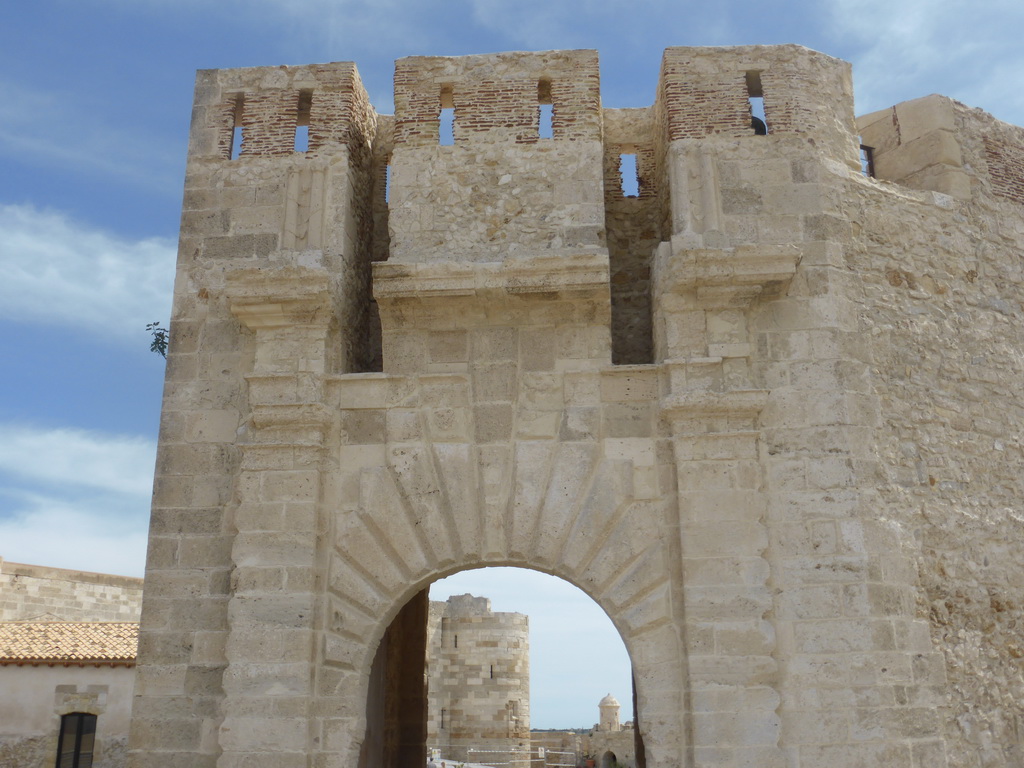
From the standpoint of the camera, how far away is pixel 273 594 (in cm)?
564

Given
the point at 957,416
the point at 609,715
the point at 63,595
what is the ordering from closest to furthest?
the point at 957,416 → the point at 63,595 → the point at 609,715

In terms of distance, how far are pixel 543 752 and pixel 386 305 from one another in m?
14.2

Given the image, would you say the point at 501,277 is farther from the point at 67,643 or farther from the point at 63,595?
the point at 63,595

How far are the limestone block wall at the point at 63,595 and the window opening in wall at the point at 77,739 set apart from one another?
12.6ft

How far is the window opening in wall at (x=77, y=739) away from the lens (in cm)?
1263

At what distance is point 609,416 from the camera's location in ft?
19.4

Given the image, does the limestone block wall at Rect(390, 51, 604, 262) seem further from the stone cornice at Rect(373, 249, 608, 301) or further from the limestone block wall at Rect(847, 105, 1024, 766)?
the limestone block wall at Rect(847, 105, 1024, 766)

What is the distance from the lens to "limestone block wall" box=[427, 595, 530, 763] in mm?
17609

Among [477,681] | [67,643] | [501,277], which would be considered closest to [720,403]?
[501,277]

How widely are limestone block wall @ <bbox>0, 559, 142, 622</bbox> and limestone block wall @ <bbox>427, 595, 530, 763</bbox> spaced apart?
572 cm

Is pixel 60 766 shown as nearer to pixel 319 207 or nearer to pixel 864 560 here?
pixel 319 207

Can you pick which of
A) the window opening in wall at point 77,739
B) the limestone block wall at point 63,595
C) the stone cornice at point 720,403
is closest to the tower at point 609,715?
the limestone block wall at point 63,595

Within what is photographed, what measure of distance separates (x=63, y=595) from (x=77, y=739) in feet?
17.5

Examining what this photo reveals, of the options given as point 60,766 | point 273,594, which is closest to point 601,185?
point 273,594
